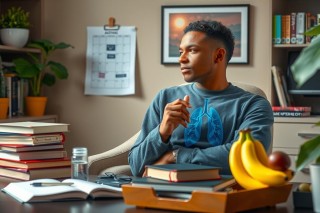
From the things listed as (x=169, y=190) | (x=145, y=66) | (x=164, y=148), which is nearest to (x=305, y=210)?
(x=169, y=190)

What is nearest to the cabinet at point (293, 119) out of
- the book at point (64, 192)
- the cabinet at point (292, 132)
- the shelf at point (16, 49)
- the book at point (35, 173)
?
the cabinet at point (292, 132)

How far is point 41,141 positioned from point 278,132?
2023 millimetres

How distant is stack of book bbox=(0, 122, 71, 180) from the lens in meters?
2.24

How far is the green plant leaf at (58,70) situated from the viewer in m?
4.25

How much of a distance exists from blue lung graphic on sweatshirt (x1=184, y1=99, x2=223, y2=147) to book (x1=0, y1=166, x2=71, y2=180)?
0.47 m

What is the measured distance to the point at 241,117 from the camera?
8.12 feet

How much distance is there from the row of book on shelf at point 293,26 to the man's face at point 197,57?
164cm

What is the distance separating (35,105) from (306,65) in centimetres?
329

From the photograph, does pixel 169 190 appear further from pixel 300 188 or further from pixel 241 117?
pixel 241 117

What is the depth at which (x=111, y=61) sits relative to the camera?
4395 mm

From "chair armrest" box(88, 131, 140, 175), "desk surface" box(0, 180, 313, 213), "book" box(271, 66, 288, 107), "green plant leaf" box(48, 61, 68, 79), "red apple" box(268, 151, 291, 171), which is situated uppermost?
"green plant leaf" box(48, 61, 68, 79)

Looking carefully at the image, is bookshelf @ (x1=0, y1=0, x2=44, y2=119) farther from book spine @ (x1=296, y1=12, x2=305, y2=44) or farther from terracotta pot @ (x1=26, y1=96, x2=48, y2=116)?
book spine @ (x1=296, y1=12, x2=305, y2=44)

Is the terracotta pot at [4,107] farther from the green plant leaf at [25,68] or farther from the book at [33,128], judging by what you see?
the book at [33,128]

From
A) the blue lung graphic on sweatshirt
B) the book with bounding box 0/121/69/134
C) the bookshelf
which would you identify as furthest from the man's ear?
the bookshelf
